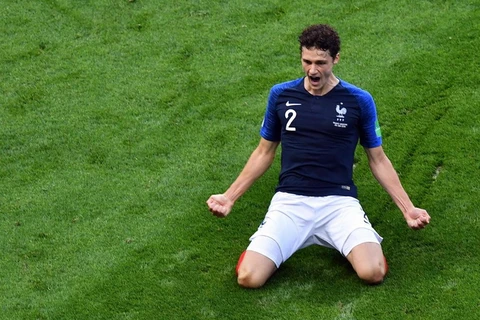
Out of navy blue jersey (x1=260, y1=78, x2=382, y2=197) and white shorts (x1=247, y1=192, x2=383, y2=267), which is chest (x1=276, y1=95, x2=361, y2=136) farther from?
white shorts (x1=247, y1=192, x2=383, y2=267)

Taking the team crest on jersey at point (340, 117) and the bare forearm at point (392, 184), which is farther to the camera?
the team crest on jersey at point (340, 117)

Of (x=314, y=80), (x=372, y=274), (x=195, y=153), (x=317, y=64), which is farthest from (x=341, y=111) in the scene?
(x=195, y=153)

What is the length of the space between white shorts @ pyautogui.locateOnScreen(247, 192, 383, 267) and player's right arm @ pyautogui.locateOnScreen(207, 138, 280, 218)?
0.85 ft

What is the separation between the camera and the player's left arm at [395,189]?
7211 millimetres

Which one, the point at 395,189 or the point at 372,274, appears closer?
the point at 372,274

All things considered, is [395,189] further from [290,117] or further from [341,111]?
[290,117]

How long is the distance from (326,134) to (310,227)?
27.7 inches

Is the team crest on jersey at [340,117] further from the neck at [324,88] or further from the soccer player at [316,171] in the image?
the neck at [324,88]

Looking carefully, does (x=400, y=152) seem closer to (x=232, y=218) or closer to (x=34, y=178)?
(x=232, y=218)

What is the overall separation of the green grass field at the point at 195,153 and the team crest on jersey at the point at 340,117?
92 cm

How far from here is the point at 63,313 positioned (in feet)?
Result: 23.6

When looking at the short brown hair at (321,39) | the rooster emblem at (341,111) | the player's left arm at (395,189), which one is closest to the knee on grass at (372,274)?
the player's left arm at (395,189)

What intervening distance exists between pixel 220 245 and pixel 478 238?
6.42 feet

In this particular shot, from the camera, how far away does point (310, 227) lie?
7473 millimetres
